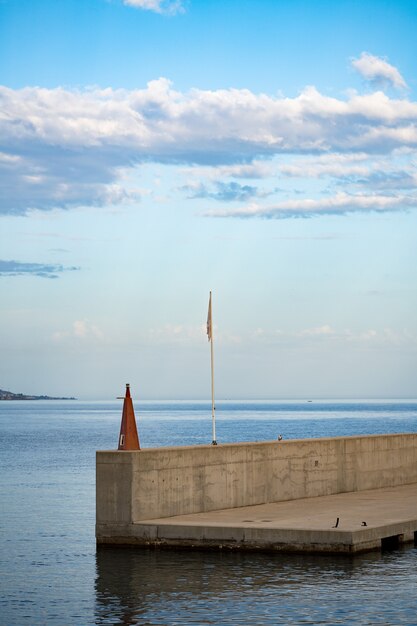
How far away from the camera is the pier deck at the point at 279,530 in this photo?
19750mm

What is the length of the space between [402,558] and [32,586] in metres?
6.30

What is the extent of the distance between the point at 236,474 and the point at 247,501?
739 mm

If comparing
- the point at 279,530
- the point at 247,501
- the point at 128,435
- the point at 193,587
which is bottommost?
the point at 193,587

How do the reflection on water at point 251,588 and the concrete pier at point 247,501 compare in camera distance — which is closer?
the reflection on water at point 251,588

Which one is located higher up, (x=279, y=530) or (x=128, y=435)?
(x=128, y=435)

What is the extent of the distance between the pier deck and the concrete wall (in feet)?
1.11

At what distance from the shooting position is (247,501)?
23.9m

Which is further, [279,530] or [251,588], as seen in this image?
[279,530]

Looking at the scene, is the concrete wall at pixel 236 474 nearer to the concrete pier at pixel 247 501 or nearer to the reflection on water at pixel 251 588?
the concrete pier at pixel 247 501

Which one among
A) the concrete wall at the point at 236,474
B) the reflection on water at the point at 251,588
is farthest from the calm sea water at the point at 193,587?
the concrete wall at the point at 236,474

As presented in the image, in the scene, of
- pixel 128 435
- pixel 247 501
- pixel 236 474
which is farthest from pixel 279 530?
pixel 247 501

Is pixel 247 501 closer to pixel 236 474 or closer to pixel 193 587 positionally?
pixel 236 474

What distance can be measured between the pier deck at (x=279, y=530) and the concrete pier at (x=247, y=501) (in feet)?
0.06

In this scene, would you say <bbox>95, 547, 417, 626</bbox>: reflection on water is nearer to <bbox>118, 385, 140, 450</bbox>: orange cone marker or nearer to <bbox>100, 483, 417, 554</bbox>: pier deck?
<bbox>100, 483, 417, 554</bbox>: pier deck
